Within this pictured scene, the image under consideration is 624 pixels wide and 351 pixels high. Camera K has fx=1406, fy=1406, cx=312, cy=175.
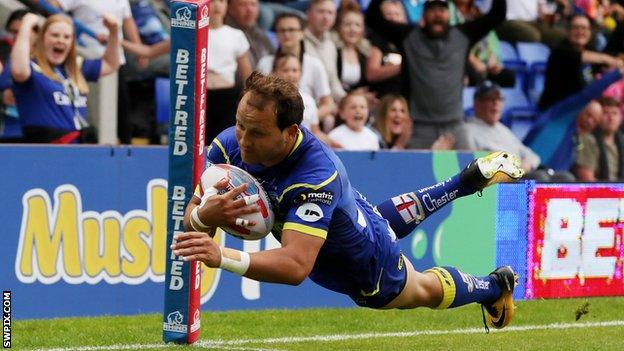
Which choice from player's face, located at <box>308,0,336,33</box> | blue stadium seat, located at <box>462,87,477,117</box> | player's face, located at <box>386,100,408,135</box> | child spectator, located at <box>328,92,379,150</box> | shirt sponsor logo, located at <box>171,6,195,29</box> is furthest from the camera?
blue stadium seat, located at <box>462,87,477,117</box>

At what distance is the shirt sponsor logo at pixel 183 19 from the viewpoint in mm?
8469

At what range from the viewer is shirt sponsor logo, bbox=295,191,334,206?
7371 mm

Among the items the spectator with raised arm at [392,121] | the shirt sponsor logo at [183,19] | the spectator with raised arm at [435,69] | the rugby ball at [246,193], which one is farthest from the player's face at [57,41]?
the rugby ball at [246,193]

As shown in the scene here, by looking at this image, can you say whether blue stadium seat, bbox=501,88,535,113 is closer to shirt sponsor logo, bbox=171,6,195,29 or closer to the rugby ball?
shirt sponsor logo, bbox=171,6,195,29

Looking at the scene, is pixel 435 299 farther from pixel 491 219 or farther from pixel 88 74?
pixel 88 74

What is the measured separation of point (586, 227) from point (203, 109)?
4.33 meters

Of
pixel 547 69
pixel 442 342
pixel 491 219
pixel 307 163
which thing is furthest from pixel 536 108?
pixel 307 163

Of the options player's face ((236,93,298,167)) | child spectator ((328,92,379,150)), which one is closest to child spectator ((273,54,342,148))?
child spectator ((328,92,379,150))

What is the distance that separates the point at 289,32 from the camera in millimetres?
13773

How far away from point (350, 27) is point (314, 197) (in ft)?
25.3

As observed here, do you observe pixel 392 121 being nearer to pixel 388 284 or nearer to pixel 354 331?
pixel 354 331

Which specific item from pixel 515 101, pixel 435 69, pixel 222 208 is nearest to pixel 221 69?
pixel 435 69

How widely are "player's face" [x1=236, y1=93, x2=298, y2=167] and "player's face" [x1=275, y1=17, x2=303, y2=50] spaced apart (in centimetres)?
634

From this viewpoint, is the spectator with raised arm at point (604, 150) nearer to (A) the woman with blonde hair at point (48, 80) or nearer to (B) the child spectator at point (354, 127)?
(B) the child spectator at point (354, 127)
